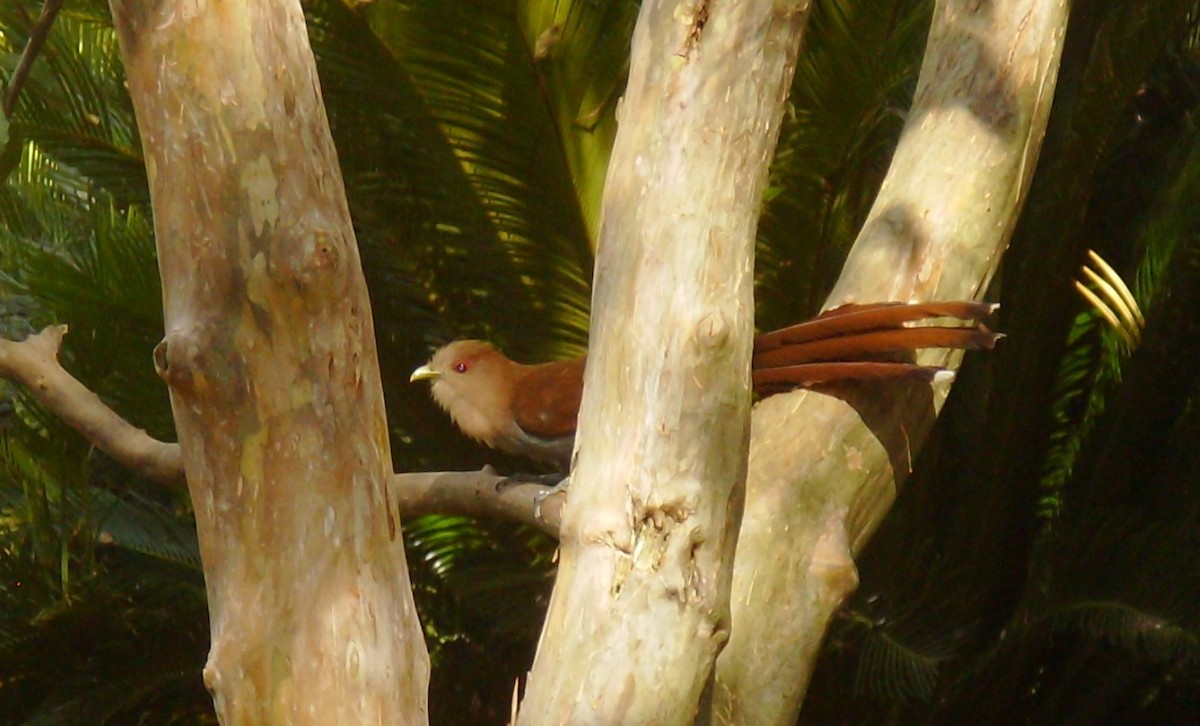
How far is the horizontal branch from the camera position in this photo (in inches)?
123

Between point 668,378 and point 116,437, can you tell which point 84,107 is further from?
point 668,378

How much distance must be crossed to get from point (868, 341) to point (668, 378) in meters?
0.73

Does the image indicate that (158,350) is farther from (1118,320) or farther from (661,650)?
(1118,320)

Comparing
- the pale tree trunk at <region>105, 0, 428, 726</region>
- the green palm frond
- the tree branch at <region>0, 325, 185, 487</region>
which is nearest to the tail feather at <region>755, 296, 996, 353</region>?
the pale tree trunk at <region>105, 0, 428, 726</region>

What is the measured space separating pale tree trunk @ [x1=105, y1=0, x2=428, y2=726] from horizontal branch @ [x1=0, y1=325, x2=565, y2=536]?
830 mm

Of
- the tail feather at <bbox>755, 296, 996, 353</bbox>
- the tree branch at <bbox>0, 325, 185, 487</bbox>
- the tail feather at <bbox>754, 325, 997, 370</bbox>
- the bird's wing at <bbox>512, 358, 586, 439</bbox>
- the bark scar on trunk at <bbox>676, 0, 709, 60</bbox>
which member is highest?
the bark scar on trunk at <bbox>676, 0, 709, 60</bbox>

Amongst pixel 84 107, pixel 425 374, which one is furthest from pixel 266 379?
pixel 84 107

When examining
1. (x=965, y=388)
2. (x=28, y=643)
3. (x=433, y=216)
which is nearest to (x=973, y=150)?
(x=965, y=388)

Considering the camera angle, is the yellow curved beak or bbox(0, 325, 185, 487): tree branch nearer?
bbox(0, 325, 185, 487): tree branch

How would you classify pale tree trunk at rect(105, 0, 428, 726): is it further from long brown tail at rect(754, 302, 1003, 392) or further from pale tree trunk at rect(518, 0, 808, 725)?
long brown tail at rect(754, 302, 1003, 392)

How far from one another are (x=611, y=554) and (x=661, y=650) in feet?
0.57

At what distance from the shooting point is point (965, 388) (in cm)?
460

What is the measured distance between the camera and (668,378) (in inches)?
87.5

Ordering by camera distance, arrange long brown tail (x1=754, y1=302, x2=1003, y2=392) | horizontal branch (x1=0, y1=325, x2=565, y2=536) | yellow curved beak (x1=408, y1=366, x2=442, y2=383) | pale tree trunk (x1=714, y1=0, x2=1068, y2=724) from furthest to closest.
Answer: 1. yellow curved beak (x1=408, y1=366, x2=442, y2=383)
2. horizontal branch (x1=0, y1=325, x2=565, y2=536)
3. long brown tail (x1=754, y1=302, x2=1003, y2=392)
4. pale tree trunk (x1=714, y1=0, x2=1068, y2=724)
